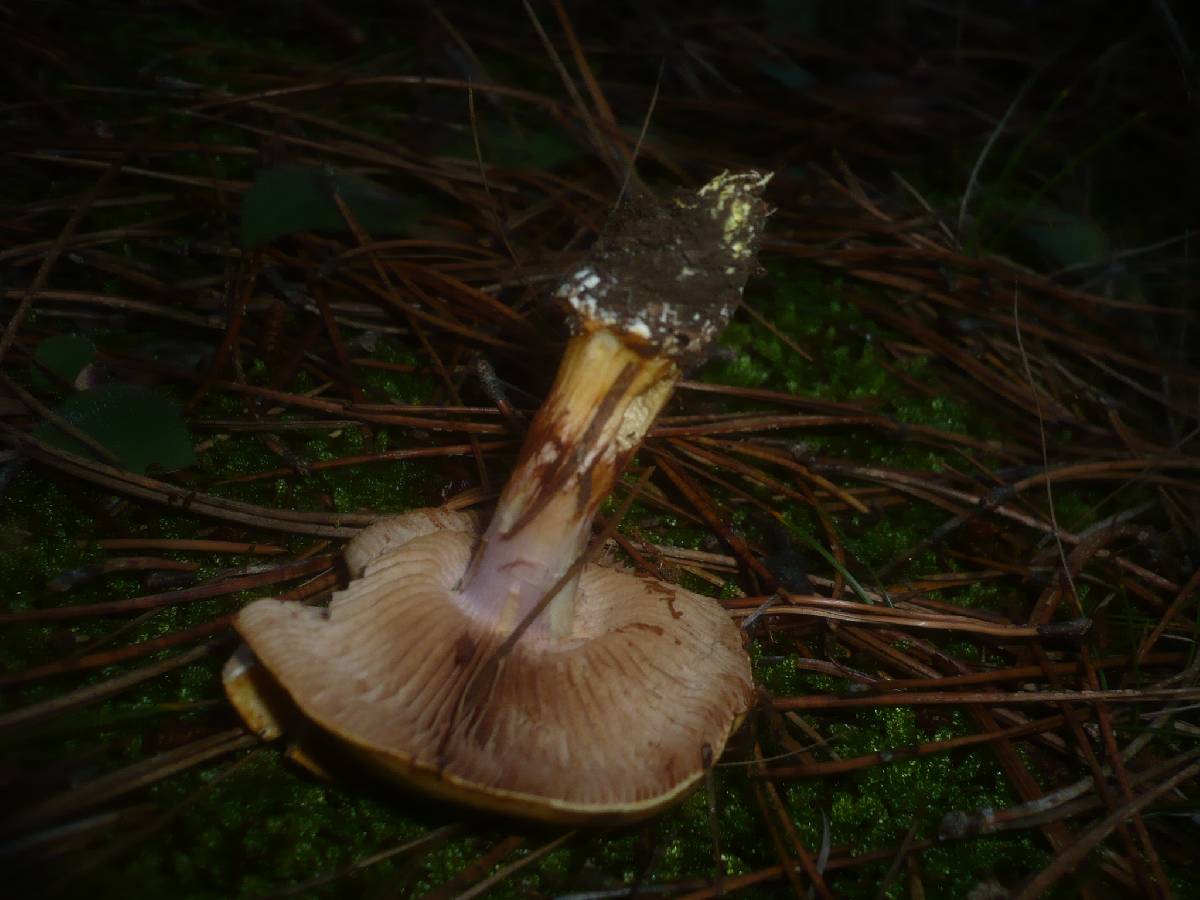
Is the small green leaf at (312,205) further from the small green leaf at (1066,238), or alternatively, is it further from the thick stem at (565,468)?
the small green leaf at (1066,238)

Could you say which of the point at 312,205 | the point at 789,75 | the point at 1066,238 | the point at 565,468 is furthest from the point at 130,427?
the point at 1066,238

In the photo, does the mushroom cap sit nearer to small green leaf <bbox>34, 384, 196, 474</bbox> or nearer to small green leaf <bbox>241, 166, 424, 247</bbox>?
small green leaf <bbox>34, 384, 196, 474</bbox>

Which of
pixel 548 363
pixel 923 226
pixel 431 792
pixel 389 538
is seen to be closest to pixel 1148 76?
pixel 923 226

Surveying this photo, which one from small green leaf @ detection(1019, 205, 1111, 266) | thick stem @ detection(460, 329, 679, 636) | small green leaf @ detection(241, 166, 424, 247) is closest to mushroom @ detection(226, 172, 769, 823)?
thick stem @ detection(460, 329, 679, 636)

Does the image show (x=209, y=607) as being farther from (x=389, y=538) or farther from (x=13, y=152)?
(x=13, y=152)

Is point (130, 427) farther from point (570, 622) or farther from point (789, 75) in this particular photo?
point (789, 75)

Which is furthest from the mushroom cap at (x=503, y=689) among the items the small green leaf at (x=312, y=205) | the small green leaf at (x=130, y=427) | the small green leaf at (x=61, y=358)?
the small green leaf at (x=312, y=205)
